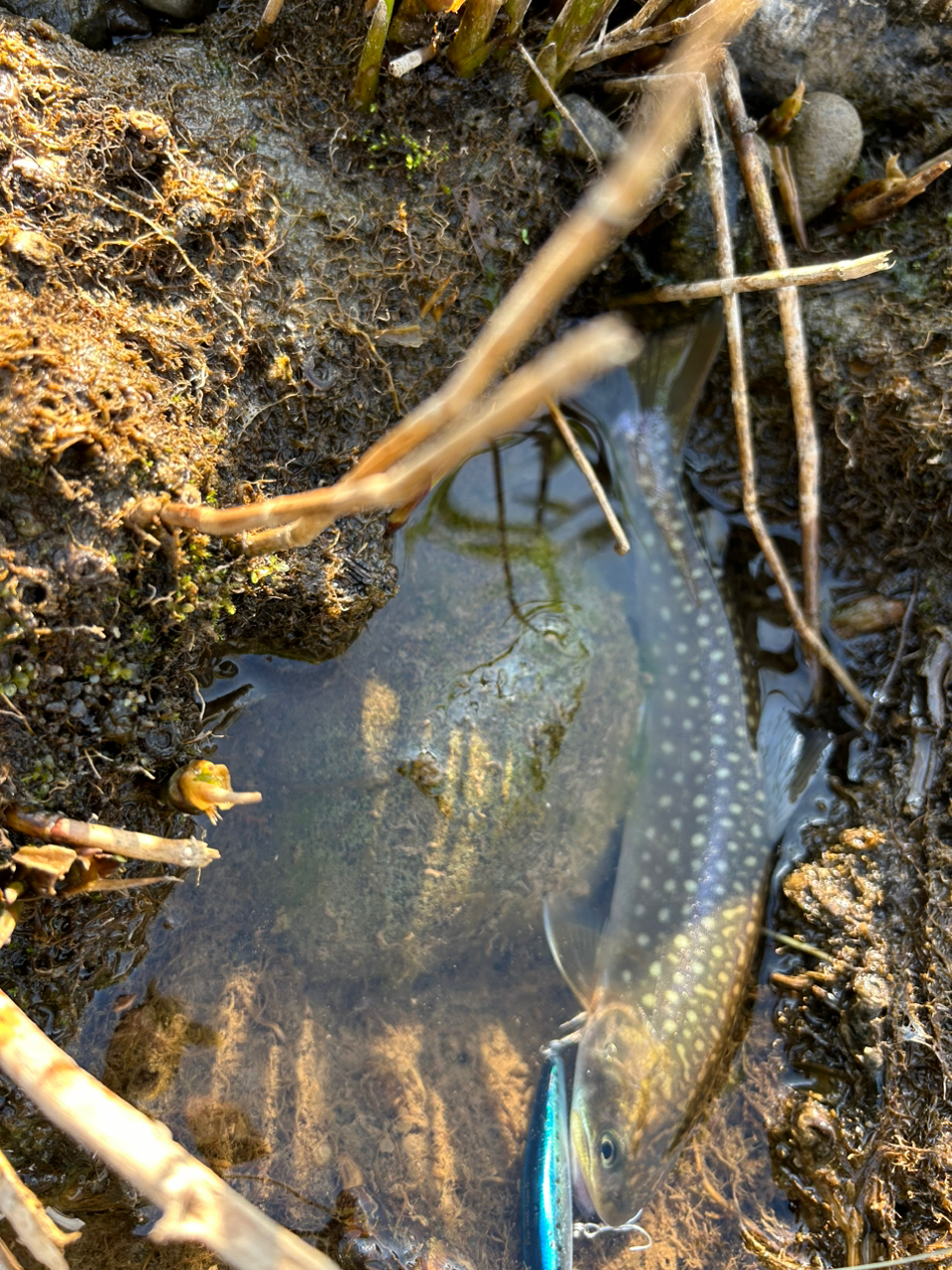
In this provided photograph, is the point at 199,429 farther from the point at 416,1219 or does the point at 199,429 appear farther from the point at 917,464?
the point at 416,1219

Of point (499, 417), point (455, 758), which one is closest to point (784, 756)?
point (455, 758)

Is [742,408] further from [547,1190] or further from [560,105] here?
[547,1190]

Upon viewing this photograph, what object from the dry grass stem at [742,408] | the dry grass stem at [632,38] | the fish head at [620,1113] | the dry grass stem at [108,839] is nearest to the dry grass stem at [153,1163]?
the dry grass stem at [108,839]

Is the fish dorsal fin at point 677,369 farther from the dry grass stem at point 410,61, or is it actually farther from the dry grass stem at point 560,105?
the dry grass stem at point 410,61

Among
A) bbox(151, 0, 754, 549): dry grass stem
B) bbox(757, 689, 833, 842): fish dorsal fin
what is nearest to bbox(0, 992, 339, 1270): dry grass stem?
bbox(151, 0, 754, 549): dry grass stem

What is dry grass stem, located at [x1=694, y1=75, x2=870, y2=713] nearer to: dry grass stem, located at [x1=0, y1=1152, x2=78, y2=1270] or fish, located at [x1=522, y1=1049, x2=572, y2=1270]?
fish, located at [x1=522, y1=1049, x2=572, y2=1270]

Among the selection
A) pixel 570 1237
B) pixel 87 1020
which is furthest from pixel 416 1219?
pixel 87 1020

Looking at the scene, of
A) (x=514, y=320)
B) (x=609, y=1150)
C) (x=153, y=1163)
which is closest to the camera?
(x=514, y=320)
